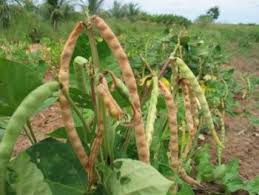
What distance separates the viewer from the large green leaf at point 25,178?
37.4 inches

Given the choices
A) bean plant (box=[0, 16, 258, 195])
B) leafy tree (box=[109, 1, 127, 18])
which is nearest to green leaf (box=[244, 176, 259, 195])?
bean plant (box=[0, 16, 258, 195])

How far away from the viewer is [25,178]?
3.20 feet

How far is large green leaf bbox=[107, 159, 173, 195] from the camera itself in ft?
3.12

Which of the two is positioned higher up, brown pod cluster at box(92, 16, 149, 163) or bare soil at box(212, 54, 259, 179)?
brown pod cluster at box(92, 16, 149, 163)

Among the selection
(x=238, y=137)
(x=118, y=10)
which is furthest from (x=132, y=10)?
(x=238, y=137)

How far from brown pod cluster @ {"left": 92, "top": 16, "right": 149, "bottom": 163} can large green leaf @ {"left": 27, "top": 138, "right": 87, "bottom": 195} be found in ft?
0.44

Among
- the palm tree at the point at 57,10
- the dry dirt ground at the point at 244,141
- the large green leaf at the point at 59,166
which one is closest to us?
the large green leaf at the point at 59,166

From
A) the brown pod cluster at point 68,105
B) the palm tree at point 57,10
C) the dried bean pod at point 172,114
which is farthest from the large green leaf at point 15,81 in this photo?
the palm tree at point 57,10

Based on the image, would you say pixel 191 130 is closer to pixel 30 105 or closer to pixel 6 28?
pixel 30 105

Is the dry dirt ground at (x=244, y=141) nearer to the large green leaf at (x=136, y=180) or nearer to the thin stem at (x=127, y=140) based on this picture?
the thin stem at (x=127, y=140)

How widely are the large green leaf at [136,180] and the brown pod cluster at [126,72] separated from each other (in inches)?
2.4

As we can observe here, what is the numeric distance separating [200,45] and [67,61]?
4.42 meters

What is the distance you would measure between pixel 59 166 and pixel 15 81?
21 cm

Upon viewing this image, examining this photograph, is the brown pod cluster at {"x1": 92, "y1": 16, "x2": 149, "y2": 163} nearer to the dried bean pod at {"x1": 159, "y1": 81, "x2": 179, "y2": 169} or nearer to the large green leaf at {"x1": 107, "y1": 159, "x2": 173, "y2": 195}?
the large green leaf at {"x1": 107, "y1": 159, "x2": 173, "y2": 195}
